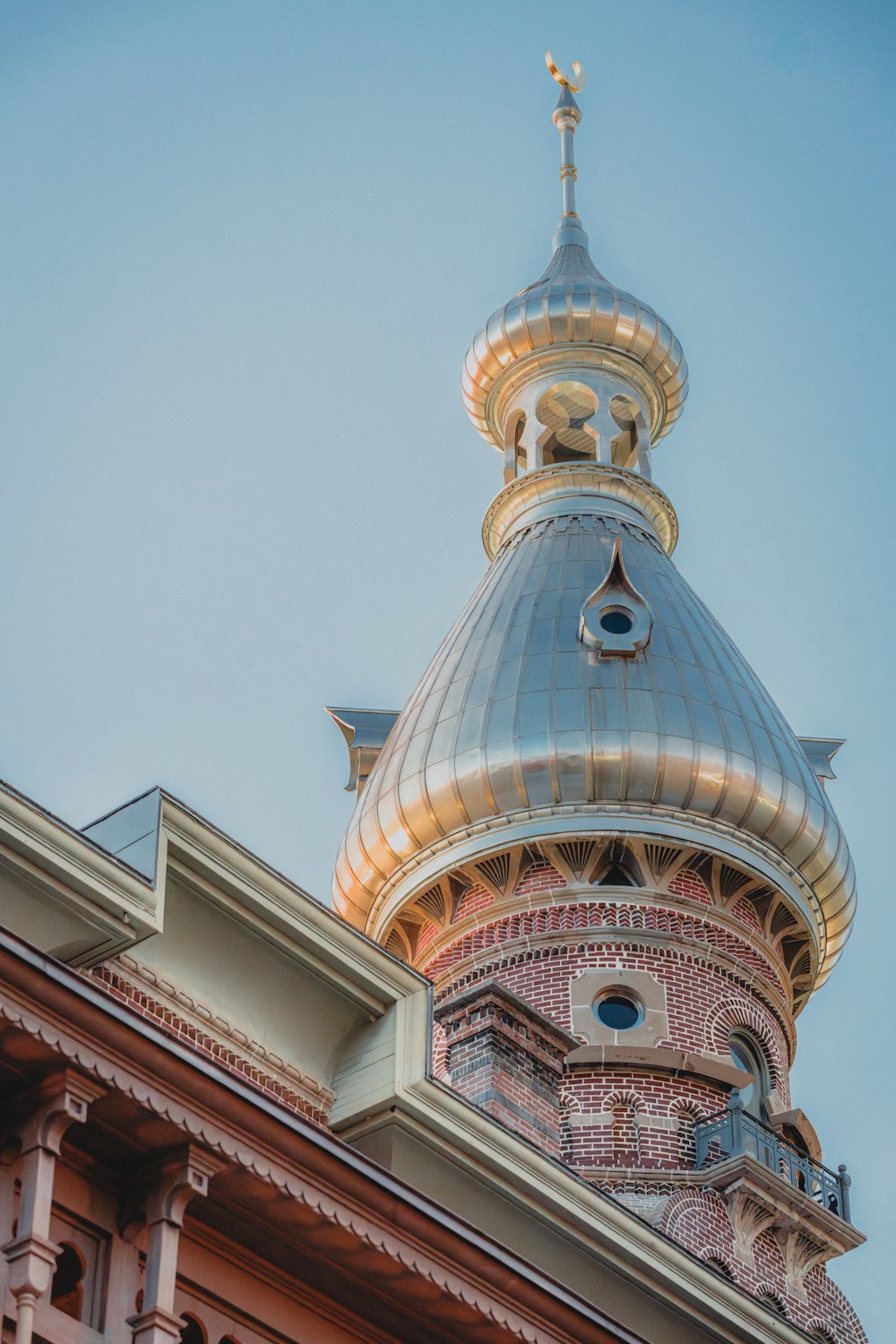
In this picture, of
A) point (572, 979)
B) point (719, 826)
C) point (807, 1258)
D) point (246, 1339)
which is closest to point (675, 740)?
point (719, 826)

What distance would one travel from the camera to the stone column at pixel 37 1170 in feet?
37.6

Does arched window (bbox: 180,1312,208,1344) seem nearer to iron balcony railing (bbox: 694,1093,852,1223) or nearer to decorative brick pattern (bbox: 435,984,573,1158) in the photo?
decorative brick pattern (bbox: 435,984,573,1158)

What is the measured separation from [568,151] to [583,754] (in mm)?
18208

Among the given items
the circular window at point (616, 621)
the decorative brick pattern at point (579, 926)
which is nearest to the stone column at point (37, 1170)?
the decorative brick pattern at point (579, 926)

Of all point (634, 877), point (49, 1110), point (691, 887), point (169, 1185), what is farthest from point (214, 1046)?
point (691, 887)

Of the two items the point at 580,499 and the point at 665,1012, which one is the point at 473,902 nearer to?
the point at 665,1012

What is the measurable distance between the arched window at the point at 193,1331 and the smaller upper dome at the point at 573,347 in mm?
27166

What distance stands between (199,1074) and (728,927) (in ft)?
63.5

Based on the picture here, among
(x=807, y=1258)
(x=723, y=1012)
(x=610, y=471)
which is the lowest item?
(x=807, y=1258)

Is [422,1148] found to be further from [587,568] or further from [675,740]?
[587,568]

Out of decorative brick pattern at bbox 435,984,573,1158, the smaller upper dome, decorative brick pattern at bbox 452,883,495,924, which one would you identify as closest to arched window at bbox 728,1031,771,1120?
decorative brick pattern at bbox 452,883,495,924

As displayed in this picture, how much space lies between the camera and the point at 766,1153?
29.2 m

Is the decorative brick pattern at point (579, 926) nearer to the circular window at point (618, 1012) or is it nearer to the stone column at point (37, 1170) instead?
the circular window at point (618, 1012)

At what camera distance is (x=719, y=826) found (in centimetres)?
3152
